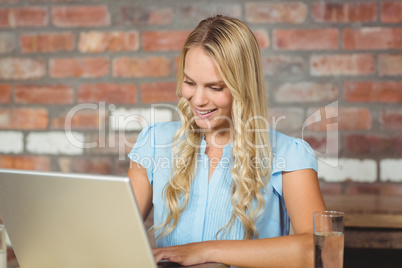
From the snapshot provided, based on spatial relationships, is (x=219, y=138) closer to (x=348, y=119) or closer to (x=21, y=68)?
(x=348, y=119)

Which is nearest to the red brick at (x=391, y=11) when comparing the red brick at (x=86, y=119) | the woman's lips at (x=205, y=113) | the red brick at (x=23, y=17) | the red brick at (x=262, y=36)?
the red brick at (x=262, y=36)

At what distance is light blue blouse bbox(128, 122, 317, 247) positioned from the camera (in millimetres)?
1376

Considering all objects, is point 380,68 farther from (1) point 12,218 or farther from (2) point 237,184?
(1) point 12,218

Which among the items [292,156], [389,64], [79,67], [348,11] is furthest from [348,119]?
[79,67]

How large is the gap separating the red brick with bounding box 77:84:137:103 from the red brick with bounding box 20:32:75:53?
0.54 feet

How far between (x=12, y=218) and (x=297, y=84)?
1152 mm

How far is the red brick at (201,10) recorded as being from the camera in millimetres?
1824

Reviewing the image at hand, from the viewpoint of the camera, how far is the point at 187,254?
3.52 ft

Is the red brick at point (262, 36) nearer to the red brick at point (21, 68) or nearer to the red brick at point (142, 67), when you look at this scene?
the red brick at point (142, 67)

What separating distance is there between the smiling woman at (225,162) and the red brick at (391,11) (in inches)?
25.4

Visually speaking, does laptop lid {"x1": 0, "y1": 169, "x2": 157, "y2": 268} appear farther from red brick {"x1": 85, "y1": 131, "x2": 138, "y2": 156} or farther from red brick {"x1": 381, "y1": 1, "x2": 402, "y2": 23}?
red brick {"x1": 381, "y1": 1, "x2": 402, "y2": 23}

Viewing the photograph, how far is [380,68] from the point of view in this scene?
5.86 feet

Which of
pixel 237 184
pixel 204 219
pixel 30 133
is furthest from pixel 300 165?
pixel 30 133

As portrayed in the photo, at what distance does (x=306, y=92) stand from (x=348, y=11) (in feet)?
1.02
